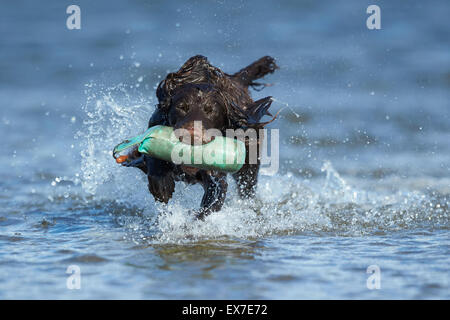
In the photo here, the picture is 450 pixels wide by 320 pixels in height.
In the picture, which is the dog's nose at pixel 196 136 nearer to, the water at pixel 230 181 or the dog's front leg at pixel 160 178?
the dog's front leg at pixel 160 178

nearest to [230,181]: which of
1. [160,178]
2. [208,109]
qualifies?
[160,178]

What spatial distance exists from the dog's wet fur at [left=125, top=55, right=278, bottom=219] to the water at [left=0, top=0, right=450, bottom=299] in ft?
0.65

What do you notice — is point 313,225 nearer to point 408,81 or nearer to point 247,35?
point 408,81

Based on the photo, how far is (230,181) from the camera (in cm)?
626

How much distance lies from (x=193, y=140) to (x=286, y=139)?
5.27m

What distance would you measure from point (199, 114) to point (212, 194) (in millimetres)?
681

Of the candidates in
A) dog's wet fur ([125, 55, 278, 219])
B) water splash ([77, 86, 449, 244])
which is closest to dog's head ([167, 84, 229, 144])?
dog's wet fur ([125, 55, 278, 219])

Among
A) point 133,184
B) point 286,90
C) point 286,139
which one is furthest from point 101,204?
point 286,90

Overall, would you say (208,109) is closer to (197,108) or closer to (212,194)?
(197,108)

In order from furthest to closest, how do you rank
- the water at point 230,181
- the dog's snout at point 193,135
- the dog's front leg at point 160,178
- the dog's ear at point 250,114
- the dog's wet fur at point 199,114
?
1. the dog's ear at point 250,114
2. the dog's front leg at point 160,178
3. the dog's wet fur at point 199,114
4. the dog's snout at point 193,135
5. the water at point 230,181

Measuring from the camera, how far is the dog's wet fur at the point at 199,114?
4.86 m

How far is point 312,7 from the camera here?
1591 cm

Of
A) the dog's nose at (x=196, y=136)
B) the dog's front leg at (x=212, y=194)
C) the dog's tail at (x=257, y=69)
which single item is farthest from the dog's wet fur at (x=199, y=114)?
the dog's tail at (x=257, y=69)

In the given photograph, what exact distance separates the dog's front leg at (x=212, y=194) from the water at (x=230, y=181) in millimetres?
81
